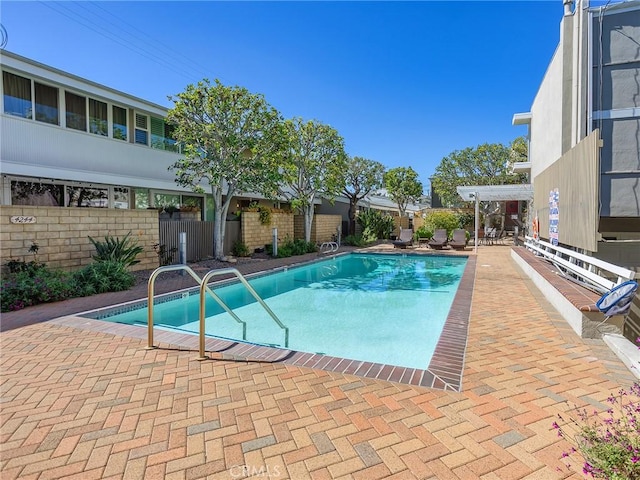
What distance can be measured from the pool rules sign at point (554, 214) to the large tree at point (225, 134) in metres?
9.05

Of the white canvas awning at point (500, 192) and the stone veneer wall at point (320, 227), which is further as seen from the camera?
the stone veneer wall at point (320, 227)

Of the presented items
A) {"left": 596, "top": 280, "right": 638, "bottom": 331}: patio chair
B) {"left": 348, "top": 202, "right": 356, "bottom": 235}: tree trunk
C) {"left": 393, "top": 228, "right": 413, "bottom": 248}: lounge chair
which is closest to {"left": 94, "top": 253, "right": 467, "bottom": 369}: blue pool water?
{"left": 596, "top": 280, "right": 638, "bottom": 331}: patio chair

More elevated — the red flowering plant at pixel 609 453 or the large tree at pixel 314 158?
the large tree at pixel 314 158

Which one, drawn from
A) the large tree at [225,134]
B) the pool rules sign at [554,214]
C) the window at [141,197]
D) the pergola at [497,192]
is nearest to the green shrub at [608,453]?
the pool rules sign at [554,214]

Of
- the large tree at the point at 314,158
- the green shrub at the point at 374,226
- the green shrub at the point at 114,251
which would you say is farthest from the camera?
the green shrub at the point at 374,226

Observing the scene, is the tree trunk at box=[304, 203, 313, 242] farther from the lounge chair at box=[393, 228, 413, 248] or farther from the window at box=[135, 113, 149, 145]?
the window at box=[135, 113, 149, 145]

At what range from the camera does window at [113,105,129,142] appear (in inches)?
565

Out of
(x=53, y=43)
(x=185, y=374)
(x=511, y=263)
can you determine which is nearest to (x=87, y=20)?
(x=53, y=43)

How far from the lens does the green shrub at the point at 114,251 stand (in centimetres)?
973

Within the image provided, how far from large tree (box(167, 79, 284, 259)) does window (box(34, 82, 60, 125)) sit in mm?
3623

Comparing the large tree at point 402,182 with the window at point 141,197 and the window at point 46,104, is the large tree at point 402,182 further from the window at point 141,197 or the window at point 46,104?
the window at point 46,104

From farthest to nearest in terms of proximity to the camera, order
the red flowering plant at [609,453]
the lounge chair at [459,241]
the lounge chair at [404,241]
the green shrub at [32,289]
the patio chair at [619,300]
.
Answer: the lounge chair at [404,241], the lounge chair at [459,241], the green shrub at [32,289], the patio chair at [619,300], the red flowering plant at [609,453]

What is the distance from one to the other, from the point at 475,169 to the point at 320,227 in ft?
Result: 49.3

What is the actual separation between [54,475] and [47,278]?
678cm
